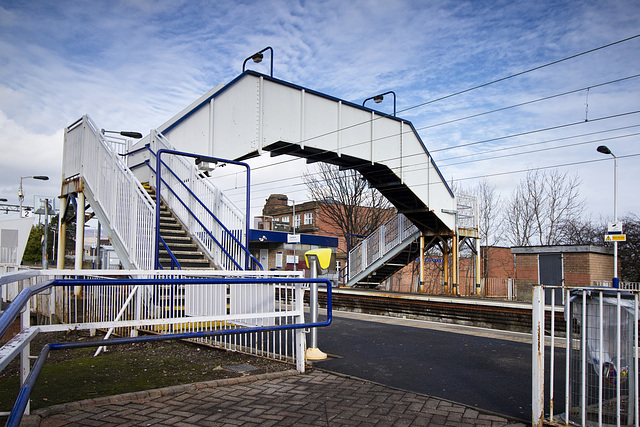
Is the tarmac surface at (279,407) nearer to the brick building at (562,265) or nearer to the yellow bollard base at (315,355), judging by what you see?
the yellow bollard base at (315,355)

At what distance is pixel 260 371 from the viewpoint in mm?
6262

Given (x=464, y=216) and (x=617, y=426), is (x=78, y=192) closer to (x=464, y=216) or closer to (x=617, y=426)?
(x=617, y=426)

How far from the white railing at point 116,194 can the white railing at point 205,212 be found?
1.48 meters

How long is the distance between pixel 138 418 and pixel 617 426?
3.98m

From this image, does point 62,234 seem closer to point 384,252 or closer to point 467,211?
point 384,252

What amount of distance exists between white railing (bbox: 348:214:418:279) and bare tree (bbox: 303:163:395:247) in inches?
383

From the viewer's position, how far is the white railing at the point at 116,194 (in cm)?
952

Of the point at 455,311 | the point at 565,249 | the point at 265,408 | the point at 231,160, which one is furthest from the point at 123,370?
the point at 565,249

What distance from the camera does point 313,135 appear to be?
1623 cm

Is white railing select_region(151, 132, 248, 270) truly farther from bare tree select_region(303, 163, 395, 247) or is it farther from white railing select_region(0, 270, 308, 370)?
bare tree select_region(303, 163, 395, 247)

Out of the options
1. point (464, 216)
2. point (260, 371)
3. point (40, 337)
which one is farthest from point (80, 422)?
point (464, 216)

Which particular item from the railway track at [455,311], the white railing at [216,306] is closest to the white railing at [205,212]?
the white railing at [216,306]

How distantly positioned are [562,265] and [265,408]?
67.3ft

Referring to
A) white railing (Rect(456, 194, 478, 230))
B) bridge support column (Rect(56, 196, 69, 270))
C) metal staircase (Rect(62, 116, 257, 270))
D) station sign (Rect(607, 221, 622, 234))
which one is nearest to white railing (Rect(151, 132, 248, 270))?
metal staircase (Rect(62, 116, 257, 270))
